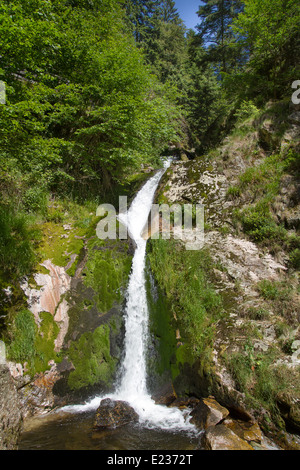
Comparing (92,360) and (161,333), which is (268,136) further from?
(92,360)

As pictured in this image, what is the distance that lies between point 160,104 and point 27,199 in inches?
297

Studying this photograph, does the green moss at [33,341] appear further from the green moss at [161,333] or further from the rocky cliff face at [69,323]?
the green moss at [161,333]

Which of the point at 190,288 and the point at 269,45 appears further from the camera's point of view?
the point at 269,45

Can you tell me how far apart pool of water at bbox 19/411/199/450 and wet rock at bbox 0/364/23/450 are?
247mm

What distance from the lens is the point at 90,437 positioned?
4254mm

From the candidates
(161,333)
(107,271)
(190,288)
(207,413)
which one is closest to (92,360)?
(161,333)

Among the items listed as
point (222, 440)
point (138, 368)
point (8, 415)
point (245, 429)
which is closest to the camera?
point (222, 440)

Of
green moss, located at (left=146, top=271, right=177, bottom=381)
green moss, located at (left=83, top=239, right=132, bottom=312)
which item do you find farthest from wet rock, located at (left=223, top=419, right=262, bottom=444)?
green moss, located at (left=83, top=239, right=132, bottom=312)

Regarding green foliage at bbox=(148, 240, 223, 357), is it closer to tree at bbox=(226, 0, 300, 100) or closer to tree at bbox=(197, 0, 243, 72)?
tree at bbox=(226, 0, 300, 100)

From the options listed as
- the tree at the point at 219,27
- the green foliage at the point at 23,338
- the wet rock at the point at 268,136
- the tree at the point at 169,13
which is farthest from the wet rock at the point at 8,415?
the tree at the point at 169,13

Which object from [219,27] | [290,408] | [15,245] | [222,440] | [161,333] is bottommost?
[222,440]

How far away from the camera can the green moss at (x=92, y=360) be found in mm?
5637

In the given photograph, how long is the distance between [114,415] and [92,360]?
4.69 feet
